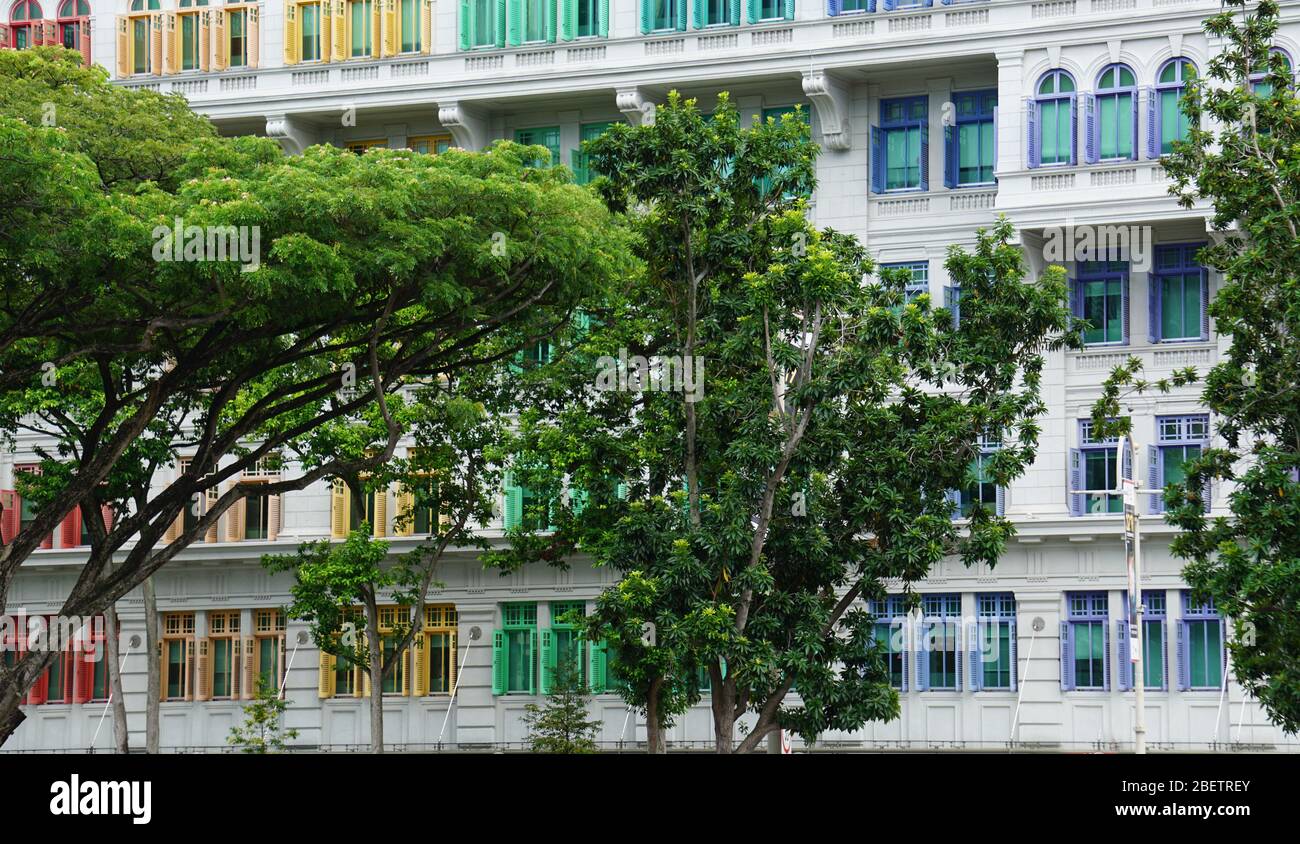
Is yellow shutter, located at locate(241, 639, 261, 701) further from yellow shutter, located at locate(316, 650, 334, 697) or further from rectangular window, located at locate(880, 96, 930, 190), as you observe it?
rectangular window, located at locate(880, 96, 930, 190)

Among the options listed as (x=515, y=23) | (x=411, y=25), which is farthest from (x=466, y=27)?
(x=411, y=25)

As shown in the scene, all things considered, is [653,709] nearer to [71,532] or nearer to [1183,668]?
[1183,668]

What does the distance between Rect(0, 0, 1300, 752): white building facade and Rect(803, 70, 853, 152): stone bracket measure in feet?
0.23

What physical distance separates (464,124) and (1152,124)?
15544mm

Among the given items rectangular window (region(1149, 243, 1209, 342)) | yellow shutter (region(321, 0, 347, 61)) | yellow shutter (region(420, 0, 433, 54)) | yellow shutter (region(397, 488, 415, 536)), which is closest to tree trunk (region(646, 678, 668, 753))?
yellow shutter (region(397, 488, 415, 536))

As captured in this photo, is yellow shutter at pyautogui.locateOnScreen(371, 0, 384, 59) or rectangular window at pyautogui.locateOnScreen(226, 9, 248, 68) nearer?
yellow shutter at pyautogui.locateOnScreen(371, 0, 384, 59)

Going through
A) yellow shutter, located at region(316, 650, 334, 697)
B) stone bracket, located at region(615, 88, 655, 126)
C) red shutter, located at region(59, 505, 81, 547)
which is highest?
stone bracket, located at region(615, 88, 655, 126)

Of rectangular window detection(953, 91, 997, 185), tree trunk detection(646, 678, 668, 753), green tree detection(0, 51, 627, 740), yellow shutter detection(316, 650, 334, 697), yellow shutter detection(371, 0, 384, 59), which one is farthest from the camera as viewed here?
yellow shutter detection(371, 0, 384, 59)

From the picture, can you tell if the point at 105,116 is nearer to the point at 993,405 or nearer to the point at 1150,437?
the point at 993,405

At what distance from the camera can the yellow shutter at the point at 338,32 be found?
46.8 meters

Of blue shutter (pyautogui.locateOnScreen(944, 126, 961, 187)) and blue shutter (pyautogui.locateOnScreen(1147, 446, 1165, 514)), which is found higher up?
blue shutter (pyautogui.locateOnScreen(944, 126, 961, 187))

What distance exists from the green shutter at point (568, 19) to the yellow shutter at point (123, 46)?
10919 millimetres

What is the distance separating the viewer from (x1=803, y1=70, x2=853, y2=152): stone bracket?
142ft

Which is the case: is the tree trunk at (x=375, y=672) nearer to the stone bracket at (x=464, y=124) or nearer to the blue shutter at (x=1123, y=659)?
the stone bracket at (x=464, y=124)
